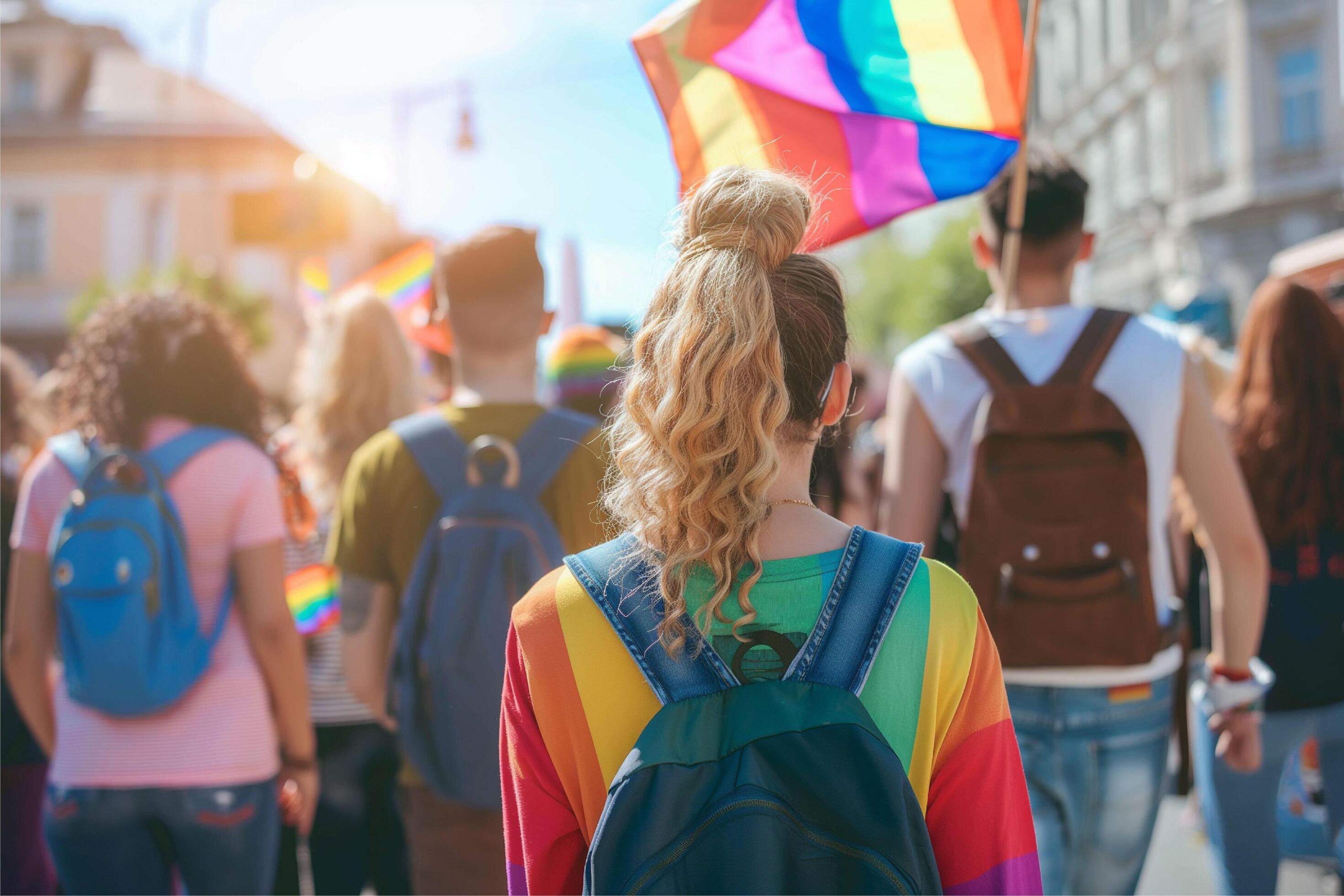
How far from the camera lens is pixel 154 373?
107 inches

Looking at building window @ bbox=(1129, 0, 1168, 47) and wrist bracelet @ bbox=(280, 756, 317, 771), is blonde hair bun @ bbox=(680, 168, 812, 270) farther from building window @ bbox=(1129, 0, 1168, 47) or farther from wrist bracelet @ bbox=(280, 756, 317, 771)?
building window @ bbox=(1129, 0, 1168, 47)

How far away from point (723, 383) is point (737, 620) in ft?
1.01

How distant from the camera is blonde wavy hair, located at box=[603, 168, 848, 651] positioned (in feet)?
4.42

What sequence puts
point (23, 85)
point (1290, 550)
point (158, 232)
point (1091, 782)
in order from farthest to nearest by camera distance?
point (23, 85) < point (158, 232) < point (1290, 550) < point (1091, 782)

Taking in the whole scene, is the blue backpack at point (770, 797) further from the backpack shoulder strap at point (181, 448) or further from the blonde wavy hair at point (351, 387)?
the blonde wavy hair at point (351, 387)

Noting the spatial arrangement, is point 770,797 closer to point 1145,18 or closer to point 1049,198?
point 1049,198

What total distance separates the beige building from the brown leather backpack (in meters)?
25.6

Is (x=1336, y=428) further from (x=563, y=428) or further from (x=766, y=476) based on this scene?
(x=766, y=476)

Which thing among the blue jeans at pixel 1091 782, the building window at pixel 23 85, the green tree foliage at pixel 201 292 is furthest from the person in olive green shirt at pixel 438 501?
the building window at pixel 23 85

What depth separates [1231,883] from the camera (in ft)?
9.31

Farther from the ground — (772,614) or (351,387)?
(351,387)

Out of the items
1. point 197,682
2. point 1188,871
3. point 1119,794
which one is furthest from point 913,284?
point 197,682

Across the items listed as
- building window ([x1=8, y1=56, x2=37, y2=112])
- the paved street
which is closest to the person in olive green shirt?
the paved street

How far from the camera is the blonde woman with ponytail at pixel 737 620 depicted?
1.31 meters
